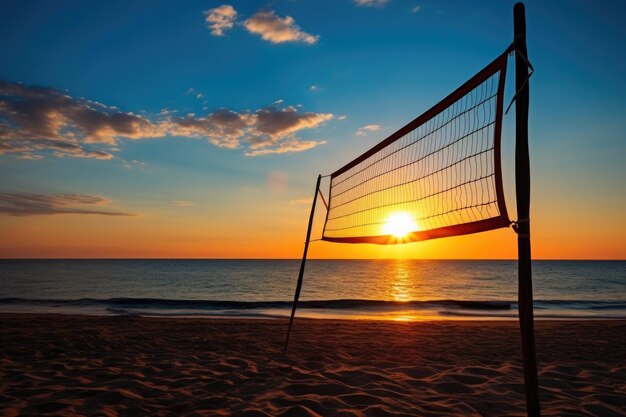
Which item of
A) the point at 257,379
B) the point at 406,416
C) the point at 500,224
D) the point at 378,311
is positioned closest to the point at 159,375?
the point at 257,379

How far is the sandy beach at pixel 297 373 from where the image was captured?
4.02m

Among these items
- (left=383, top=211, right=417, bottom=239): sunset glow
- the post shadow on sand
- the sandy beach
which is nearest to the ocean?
the sandy beach

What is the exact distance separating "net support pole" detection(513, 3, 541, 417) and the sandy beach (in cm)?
156

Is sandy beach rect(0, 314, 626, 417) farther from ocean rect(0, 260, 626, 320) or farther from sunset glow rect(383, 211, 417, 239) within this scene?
ocean rect(0, 260, 626, 320)

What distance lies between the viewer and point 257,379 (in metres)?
5.02

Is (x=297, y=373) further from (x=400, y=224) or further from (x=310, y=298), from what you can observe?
(x=310, y=298)

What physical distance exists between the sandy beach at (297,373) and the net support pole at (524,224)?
156 centimetres

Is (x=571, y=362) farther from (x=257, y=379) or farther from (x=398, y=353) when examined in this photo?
(x=257, y=379)

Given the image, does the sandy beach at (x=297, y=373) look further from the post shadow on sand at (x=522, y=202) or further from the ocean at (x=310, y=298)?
the ocean at (x=310, y=298)

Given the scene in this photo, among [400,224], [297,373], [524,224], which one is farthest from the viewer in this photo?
[297,373]

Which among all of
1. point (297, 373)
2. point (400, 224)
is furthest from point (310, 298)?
point (400, 224)

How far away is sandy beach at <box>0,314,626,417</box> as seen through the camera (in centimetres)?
402

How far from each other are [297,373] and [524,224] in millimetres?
3780

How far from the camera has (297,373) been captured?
5.30 metres
